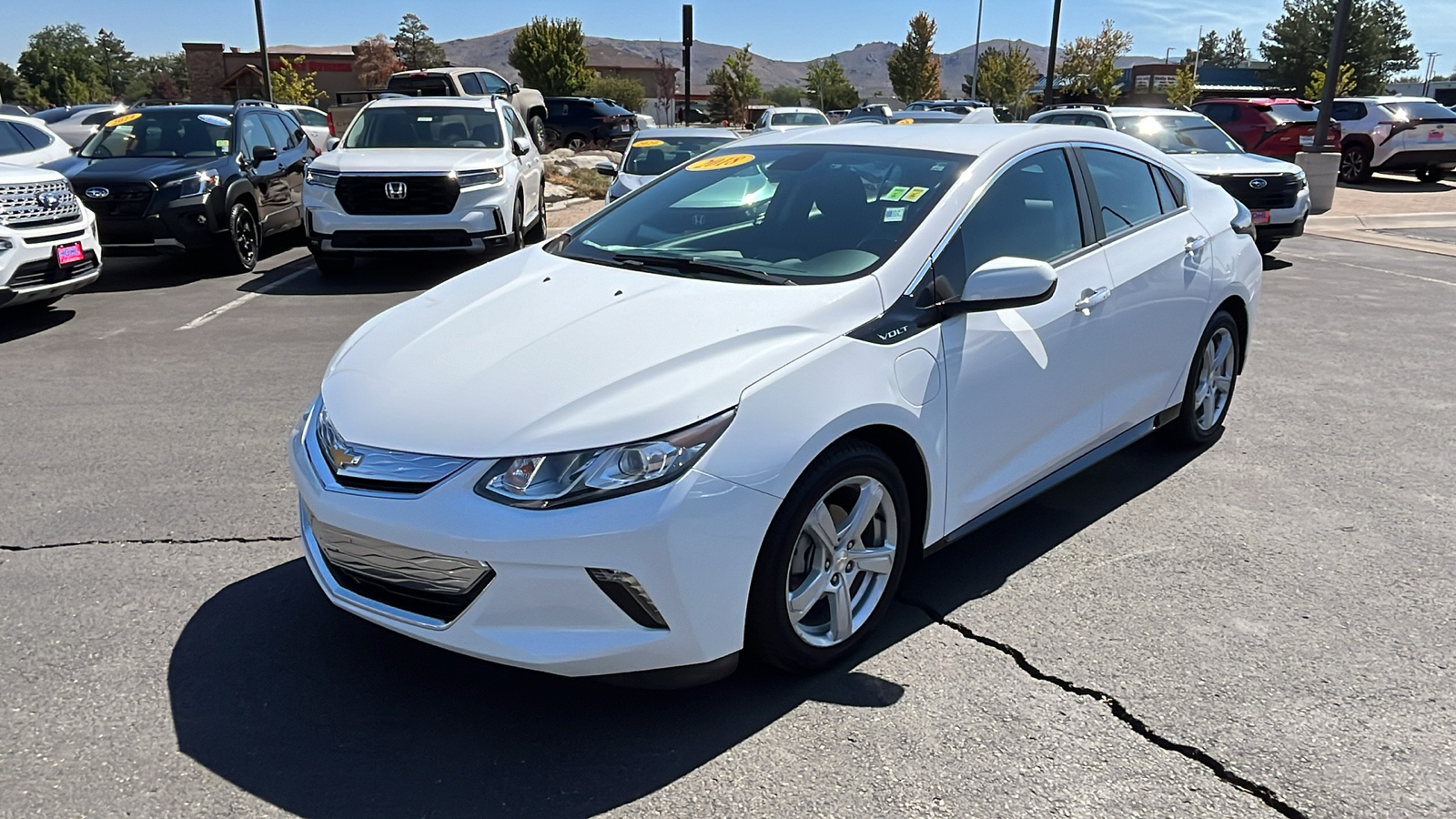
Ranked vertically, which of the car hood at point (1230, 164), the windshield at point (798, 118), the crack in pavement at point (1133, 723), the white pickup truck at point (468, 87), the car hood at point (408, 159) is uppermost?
the white pickup truck at point (468, 87)

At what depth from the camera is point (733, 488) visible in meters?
2.72

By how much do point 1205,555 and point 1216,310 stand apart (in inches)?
58.0

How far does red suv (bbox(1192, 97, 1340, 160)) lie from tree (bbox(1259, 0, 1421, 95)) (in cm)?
4198

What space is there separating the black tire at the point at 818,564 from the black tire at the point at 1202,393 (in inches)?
87.7

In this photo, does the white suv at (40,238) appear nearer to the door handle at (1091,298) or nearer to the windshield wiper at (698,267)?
the windshield wiper at (698,267)

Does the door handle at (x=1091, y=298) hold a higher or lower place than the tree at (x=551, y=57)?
lower

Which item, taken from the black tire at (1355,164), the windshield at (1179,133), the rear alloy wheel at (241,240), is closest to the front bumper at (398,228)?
the rear alloy wheel at (241,240)

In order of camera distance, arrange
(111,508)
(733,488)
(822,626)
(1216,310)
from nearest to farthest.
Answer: (733,488), (822,626), (111,508), (1216,310)

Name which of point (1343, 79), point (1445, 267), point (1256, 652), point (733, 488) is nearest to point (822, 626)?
point (733, 488)

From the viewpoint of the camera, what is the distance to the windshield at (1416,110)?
20484 millimetres

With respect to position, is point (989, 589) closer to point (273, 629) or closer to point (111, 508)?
point (273, 629)

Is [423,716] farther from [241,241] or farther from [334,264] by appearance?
[241,241]

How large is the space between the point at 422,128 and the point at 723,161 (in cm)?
780

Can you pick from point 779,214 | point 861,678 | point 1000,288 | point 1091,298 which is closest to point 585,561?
point 861,678
